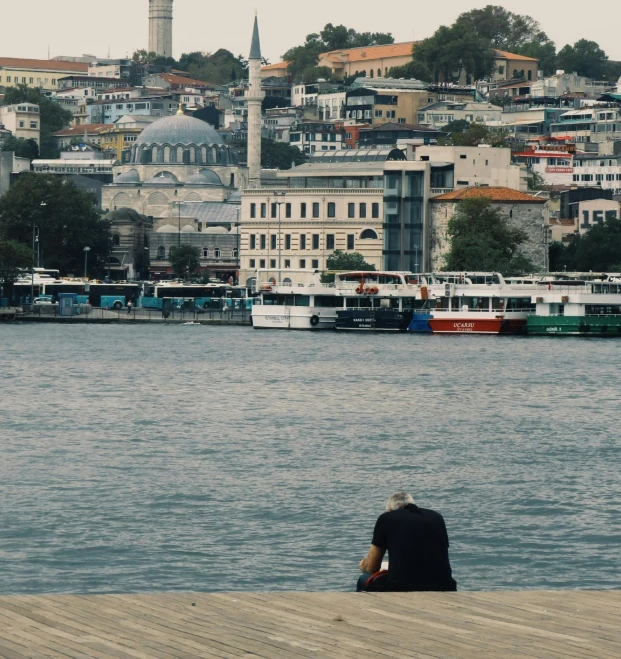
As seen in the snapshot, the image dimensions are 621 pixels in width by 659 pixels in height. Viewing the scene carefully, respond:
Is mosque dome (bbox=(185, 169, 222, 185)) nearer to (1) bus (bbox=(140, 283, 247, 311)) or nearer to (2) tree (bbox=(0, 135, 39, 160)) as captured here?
(2) tree (bbox=(0, 135, 39, 160))

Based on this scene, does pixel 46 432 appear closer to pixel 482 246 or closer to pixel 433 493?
pixel 433 493

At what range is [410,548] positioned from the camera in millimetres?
14711

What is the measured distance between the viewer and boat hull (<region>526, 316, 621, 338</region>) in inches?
2995

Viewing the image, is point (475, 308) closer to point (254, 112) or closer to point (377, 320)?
point (377, 320)

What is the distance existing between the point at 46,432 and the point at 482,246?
56703 millimetres

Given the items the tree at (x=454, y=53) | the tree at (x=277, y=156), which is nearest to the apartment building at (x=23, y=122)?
the tree at (x=277, y=156)

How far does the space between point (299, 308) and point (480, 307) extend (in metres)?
8.37

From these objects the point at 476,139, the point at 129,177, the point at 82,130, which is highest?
the point at 82,130

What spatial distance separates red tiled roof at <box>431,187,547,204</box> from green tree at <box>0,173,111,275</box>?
87.3ft

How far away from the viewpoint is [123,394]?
1775 inches

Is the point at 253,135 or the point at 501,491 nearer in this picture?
the point at 501,491

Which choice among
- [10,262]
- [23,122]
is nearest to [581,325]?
[10,262]

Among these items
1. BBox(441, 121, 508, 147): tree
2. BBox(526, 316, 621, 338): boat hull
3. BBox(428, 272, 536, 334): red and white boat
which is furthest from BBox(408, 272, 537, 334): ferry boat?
BBox(441, 121, 508, 147): tree

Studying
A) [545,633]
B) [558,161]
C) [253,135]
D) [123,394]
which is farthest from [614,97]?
[545,633]
